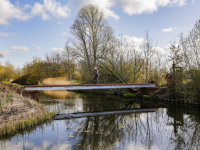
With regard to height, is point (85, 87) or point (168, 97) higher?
point (85, 87)

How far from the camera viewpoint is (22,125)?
685cm

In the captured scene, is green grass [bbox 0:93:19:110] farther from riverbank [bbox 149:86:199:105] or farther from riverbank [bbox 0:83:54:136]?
riverbank [bbox 149:86:199:105]

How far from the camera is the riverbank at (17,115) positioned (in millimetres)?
6459

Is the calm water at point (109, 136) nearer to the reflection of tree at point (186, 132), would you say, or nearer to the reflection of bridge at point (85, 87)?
the reflection of tree at point (186, 132)

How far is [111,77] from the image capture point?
801 inches

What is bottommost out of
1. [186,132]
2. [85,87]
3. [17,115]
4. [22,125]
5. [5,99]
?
[186,132]

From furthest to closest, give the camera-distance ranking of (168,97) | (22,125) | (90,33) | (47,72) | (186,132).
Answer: (47,72), (90,33), (168,97), (22,125), (186,132)

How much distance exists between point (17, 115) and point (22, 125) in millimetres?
633

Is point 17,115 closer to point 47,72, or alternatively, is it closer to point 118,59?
point 118,59

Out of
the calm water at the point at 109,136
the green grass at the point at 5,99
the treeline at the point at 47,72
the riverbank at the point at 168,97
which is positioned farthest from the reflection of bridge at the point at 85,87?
the treeline at the point at 47,72

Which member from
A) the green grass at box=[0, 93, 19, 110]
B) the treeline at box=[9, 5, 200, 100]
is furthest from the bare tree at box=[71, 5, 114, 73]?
the green grass at box=[0, 93, 19, 110]

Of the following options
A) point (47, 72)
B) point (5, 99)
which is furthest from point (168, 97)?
point (47, 72)

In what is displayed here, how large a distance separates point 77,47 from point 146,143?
2221cm

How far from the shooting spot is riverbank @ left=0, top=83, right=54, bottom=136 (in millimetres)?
6459
